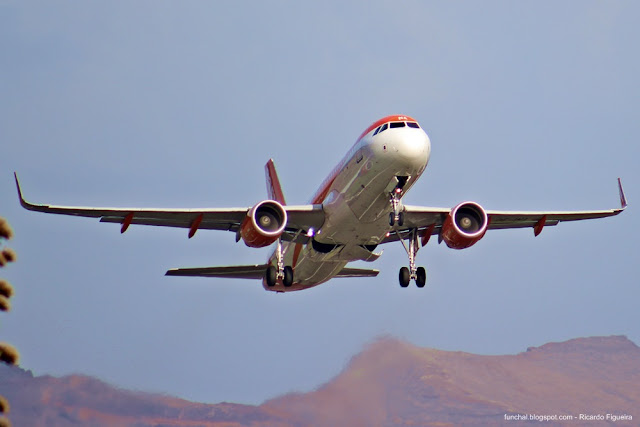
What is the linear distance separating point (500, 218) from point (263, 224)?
12.3m

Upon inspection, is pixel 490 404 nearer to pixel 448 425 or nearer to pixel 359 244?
pixel 448 425

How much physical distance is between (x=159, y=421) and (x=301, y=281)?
14643 millimetres

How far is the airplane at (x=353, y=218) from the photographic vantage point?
39.2 m

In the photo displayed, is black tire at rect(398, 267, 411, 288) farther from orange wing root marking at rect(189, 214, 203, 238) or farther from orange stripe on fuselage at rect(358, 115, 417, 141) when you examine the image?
orange wing root marking at rect(189, 214, 203, 238)

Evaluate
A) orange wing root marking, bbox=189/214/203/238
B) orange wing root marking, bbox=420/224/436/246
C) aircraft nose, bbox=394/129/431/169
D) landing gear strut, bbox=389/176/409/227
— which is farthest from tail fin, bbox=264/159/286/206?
aircraft nose, bbox=394/129/431/169

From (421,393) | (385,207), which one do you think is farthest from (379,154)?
(421,393)

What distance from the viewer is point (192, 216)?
43094 millimetres

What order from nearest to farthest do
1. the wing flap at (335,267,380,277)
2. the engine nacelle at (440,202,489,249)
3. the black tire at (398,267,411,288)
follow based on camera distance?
the engine nacelle at (440,202,489,249) < the black tire at (398,267,411,288) < the wing flap at (335,267,380,277)

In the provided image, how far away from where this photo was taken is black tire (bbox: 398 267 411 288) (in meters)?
44.8

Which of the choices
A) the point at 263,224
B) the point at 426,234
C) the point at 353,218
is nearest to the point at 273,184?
the point at 426,234

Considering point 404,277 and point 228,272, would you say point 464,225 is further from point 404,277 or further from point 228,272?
point 228,272

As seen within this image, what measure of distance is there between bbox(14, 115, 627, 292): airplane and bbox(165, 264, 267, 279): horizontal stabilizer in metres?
0.05

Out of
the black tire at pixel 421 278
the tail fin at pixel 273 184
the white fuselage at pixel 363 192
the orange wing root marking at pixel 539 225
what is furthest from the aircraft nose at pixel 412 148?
the tail fin at pixel 273 184

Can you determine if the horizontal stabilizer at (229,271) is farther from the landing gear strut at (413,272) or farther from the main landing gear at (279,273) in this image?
the landing gear strut at (413,272)
